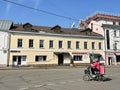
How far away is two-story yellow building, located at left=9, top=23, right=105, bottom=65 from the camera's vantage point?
41.1m

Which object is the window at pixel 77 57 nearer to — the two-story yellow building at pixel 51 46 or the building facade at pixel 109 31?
the two-story yellow building at pixel 51 46

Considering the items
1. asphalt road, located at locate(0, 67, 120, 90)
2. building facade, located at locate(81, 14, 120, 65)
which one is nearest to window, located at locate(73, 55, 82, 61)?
building facade, located at locate(81, 14, 120, 65)

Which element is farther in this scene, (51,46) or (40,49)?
(51,46)

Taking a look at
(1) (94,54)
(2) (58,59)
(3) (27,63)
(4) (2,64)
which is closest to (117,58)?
(1) (94,54)

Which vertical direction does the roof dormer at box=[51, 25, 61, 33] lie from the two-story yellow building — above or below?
above

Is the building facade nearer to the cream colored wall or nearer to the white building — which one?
the cream colored wall

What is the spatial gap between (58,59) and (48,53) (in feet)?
8.91

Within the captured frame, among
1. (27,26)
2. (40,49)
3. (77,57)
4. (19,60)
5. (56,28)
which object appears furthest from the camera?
(77,57)

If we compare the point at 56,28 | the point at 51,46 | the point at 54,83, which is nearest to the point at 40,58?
the point at 51,46

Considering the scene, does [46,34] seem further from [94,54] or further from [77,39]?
[94,54]

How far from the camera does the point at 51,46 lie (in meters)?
44.4

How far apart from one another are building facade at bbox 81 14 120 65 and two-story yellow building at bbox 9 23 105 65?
191 centimetres

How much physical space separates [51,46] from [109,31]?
16.8 meters

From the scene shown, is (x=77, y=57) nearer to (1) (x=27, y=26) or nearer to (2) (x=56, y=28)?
(2) (x=56, y=28)
